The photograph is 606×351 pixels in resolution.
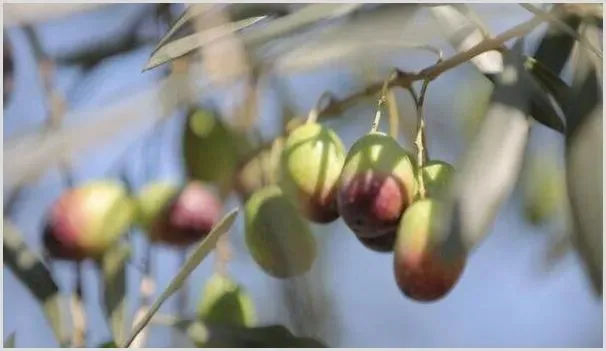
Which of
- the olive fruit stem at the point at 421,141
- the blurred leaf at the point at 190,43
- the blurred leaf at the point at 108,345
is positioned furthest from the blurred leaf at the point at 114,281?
the olive fruit stem at the point at 421,141

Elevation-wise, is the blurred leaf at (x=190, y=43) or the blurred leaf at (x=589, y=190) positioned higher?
the blurred leaf at (x=190, y=43)

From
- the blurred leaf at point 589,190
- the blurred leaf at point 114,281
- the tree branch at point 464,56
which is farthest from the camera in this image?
the blurred leaf at point 114,281

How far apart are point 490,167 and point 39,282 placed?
39 cm

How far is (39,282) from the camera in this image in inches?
36.1

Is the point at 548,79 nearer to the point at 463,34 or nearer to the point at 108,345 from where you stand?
the point at 463,34

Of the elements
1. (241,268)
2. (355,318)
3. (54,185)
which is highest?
(54,185)

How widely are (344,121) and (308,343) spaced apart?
189 mm

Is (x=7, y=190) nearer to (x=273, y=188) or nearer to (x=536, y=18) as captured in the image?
(x=273, y=188)

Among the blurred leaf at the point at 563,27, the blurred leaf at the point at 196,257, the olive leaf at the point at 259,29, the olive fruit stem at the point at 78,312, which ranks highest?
the olive leaf at the point at 259,29

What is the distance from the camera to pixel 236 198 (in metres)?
0.96

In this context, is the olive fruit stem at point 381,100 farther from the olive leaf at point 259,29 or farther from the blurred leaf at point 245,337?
the blurred leaf at point 245,337

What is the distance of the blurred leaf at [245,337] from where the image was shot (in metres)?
0.90

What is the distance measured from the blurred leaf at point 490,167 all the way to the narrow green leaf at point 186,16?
0.26 m

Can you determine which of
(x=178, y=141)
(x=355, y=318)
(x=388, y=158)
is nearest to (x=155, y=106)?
(x=178, y=141)
